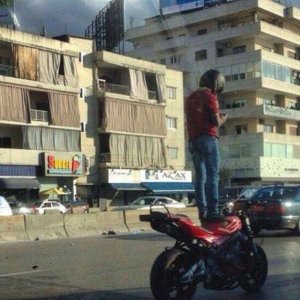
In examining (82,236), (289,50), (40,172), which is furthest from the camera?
(289,50)

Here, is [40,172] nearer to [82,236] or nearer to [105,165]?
[105,165]

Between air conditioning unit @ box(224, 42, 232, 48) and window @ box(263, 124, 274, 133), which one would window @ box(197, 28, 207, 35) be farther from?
window @ box(263, 124, 274, 133)

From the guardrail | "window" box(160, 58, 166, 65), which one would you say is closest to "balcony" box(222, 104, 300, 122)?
"window" box(160, 58, 166, 65)

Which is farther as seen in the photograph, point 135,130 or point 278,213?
point 135,130

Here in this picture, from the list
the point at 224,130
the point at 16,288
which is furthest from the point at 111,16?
the point at 16,288

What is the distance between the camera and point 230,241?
672 centimetres

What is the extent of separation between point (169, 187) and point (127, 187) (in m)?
4.63

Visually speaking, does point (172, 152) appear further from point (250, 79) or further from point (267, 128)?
point (267, 128)

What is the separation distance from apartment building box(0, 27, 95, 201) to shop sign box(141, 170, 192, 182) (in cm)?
657

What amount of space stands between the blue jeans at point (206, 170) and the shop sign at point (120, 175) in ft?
150

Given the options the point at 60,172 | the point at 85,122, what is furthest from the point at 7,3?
the point at 60,172

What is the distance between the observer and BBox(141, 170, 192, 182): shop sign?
184 ft

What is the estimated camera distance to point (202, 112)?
7.27m

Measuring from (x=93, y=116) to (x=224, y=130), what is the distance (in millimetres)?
20177
